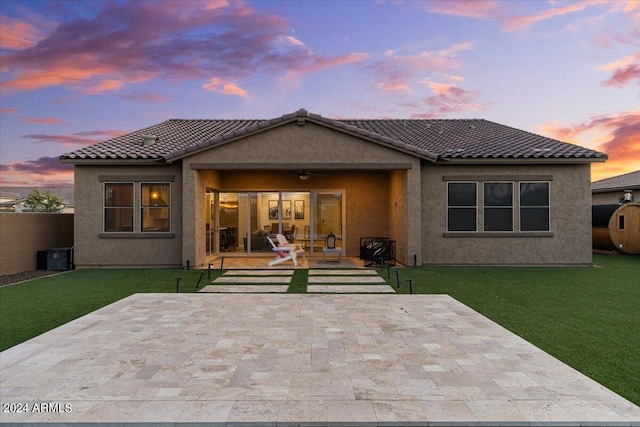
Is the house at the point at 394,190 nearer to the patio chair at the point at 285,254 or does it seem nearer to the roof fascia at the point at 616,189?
the patio chair at the point at 285,254

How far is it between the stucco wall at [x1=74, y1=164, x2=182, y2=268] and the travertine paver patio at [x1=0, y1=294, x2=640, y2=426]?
6.84 m

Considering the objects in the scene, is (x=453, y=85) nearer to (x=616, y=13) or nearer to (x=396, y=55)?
(x=396, y=55)

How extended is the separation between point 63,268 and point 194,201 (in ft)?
15.8

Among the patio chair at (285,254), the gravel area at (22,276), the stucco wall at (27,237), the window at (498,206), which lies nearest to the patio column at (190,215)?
the patio chair at (285,254)

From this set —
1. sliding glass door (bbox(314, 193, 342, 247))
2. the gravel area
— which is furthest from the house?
sliding glass door (bbox(314, 193, 342, 247))

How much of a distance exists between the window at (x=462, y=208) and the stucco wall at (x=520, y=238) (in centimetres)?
23

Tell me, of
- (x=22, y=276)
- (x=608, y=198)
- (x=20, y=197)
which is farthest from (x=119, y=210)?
(x=20, y=197)

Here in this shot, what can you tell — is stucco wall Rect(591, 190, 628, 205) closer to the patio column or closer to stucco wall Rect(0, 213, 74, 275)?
the patio column

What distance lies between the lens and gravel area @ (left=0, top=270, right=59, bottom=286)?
1081 centimetres

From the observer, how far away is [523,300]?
8281mm

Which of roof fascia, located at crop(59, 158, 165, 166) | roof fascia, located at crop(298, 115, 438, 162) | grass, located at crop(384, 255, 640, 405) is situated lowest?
grass, located at crop(384, 255, 640, 405)

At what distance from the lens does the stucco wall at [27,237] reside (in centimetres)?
1183

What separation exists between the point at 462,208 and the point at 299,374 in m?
10.8

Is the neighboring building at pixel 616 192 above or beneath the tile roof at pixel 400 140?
beneath
